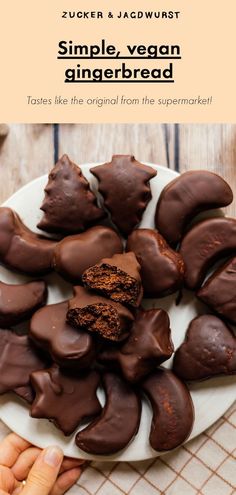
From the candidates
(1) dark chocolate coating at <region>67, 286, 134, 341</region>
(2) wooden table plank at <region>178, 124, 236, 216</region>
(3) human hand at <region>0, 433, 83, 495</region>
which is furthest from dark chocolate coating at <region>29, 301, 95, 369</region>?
(2) wooden table plank at <region>178, 124, 236, 216</region>

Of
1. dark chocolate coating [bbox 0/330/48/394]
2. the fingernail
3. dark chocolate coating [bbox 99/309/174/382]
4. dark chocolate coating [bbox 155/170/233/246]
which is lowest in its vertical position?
the fingernail

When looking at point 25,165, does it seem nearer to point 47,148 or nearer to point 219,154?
point 47,148

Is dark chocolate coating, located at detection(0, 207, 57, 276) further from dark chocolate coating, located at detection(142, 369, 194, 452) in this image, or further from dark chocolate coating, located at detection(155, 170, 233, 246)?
dark chocolate coating, located at detection(142, 369, 194, 452)

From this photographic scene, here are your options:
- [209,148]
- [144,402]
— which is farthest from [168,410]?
[209,148]

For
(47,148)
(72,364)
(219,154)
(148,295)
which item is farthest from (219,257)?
(47,148)

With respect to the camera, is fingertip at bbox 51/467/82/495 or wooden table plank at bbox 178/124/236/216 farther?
wooden table plank at bbox 178/124/236/216

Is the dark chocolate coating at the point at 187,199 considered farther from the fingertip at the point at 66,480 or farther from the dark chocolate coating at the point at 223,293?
the fingertip at the point at 66,480

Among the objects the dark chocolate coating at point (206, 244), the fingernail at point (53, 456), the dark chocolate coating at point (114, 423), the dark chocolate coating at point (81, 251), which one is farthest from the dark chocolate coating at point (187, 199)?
the fingernail at point (53, 456)

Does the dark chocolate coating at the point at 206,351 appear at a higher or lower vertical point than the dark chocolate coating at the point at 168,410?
higher
